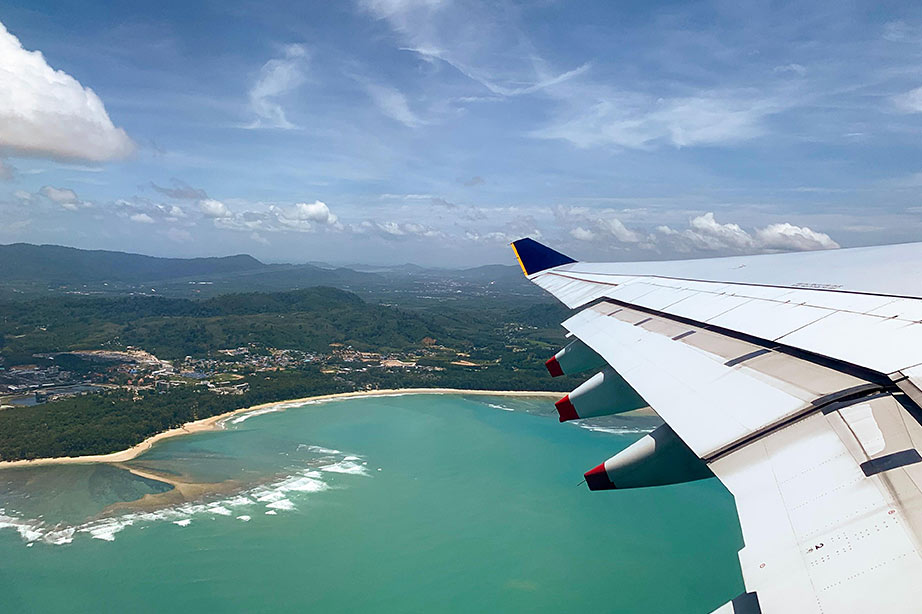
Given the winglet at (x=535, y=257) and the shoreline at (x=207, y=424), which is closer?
the winglet at (x=535, y=257)

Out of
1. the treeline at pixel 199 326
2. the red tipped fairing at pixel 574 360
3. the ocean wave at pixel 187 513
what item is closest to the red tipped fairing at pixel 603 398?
the red tipped fairing at pixel 574 360

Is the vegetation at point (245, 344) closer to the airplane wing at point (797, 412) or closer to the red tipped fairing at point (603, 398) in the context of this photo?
the red tipped fairing at point (603, 398)

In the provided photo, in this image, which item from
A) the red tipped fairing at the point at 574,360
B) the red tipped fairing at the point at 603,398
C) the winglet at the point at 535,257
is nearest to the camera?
the red tipped fairing at the point at 603,398

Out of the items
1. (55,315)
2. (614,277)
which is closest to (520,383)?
(614,277)

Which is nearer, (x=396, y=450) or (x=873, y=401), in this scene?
(x=873, y=401)

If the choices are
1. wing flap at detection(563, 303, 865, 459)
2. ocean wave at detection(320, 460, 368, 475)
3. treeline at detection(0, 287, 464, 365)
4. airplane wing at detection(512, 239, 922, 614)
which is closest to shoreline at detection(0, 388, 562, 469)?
ocean wave at detection(320, 460, 368, 475)

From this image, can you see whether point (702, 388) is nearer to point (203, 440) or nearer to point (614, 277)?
point (614, 277)

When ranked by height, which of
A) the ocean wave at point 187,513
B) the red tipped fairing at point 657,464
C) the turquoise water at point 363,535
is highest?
the red tipped fairing at point 657,464

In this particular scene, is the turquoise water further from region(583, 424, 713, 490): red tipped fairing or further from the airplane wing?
region(583, 424, 713, 490): red tipped fairing
